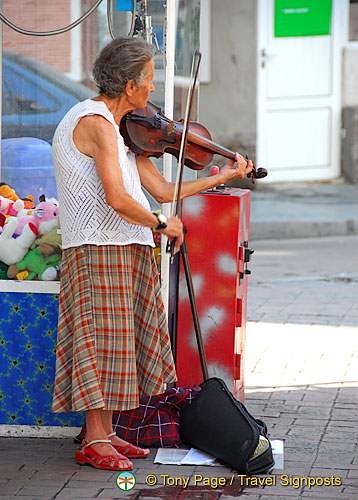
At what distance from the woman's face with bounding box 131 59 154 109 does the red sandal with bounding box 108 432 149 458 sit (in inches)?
51.2

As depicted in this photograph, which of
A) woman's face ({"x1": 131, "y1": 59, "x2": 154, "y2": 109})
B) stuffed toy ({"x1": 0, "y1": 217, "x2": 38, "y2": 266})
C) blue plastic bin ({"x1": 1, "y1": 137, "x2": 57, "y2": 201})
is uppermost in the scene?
woman's face ({"x1": 131, "y1": 59, "x2": 154, "y2": 109})

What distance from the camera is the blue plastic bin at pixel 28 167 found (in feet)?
14.7

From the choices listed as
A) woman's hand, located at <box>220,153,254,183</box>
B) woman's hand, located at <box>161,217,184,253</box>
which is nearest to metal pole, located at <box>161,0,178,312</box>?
woman's hand, located at <box>220,153,254,183</box>

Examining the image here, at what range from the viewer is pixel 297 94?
1197 centimetres

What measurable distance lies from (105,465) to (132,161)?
45.8 inches

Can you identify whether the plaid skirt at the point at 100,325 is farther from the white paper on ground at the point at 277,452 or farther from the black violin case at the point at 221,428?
the white paper on ground at the point at 277,452

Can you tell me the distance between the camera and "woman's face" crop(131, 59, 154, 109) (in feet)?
12.2

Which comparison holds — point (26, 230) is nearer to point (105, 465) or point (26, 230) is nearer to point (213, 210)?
point (213, 210)

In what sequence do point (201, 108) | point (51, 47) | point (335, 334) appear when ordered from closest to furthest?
1. point (51, 47)
2. point (335, 334)
3. point (201, 108)

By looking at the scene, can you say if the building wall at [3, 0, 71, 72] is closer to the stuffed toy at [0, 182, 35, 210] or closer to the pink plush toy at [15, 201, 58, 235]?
the stuffed toy at [0, 182, 35, 210]

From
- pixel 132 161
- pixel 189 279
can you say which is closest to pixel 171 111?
pixel 132 161

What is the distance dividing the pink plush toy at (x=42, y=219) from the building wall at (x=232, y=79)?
24.5 feet

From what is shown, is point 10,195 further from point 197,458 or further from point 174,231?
point 197,458

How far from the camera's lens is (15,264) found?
13.9ft
